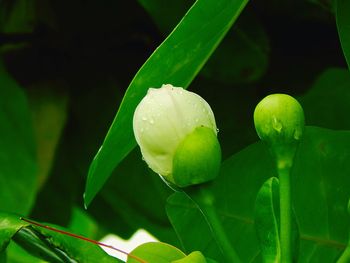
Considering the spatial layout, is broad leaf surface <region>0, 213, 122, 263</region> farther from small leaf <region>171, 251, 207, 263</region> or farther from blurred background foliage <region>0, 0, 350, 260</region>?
blurred background foliage <region>0, 0, 350, 260</region>

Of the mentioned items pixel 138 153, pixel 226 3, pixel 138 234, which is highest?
pixel 226 3

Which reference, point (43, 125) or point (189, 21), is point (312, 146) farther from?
point (43, 125)

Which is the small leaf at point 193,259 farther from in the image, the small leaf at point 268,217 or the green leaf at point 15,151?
the green leaf at point 15,151

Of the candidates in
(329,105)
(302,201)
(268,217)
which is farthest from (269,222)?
(329,105)

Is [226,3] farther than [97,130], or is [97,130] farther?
[97,130]

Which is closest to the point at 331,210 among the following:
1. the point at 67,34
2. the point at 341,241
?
the point at 341,241

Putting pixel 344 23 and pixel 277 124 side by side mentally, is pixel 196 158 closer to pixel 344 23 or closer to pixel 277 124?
pixel 277 124
